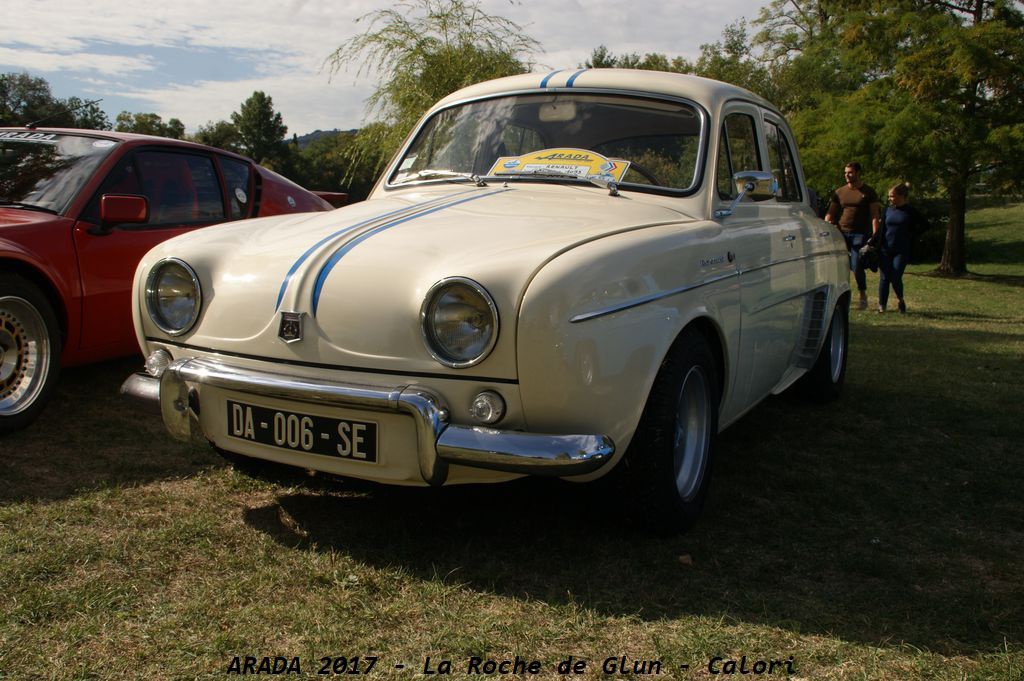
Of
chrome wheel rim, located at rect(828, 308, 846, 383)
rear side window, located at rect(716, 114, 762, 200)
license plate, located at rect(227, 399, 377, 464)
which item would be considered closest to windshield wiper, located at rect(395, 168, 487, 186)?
rear side window, located at rect(716, 114, 762, 200)

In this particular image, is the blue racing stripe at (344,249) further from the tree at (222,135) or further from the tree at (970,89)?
the tree at (222,135)

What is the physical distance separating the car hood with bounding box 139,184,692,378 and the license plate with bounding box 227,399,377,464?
185 millimetres

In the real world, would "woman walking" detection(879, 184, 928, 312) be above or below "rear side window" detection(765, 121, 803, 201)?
below

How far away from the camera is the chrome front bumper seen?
2.57m

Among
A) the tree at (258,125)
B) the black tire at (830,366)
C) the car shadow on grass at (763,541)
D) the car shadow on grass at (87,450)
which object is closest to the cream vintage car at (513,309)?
the car shadow on grass at (763,541)

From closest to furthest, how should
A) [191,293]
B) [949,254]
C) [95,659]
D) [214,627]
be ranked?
[95,659] → [214,627] → [191,293] → [949,254]

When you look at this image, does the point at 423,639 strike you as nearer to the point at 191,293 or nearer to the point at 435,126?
the point at 191,293

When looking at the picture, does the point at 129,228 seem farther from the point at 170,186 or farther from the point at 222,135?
the point at 222,135

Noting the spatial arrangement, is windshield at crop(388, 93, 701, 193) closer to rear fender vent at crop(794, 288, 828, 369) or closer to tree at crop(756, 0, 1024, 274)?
rear fender vent at crop(794, 288, 828, 369)

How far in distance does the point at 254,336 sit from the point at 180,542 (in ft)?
2.56

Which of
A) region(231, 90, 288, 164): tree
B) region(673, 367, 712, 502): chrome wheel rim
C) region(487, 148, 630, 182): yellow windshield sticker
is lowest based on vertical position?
region(673, 367, 712, 502): chrome wheel rim

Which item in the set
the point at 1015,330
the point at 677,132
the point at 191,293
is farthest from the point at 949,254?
the point at 191,293

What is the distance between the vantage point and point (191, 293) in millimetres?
3197

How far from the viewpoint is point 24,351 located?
4410 mm
